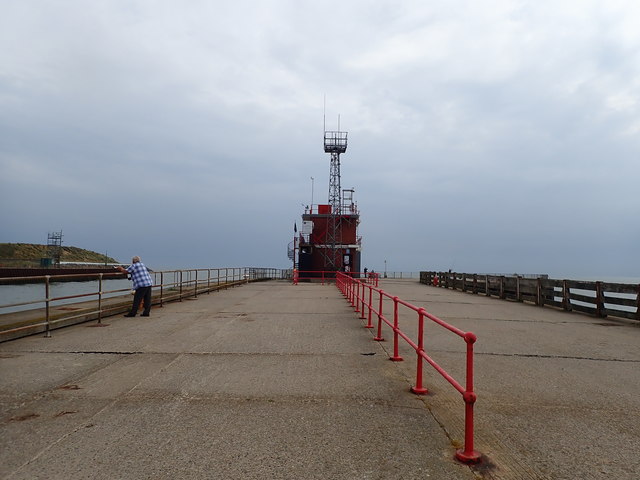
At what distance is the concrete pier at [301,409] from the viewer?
3395 millimetres

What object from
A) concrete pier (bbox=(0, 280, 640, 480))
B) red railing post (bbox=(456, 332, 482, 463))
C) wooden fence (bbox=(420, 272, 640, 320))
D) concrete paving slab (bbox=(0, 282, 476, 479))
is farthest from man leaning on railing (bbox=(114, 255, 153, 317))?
wooden fence (bbox=(420, 272, 640, 320))

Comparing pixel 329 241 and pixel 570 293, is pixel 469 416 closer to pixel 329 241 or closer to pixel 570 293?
pixel 570 293

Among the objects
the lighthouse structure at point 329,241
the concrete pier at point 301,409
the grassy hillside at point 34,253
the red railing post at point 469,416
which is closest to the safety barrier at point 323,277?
the lighthouse structure at point 329,241

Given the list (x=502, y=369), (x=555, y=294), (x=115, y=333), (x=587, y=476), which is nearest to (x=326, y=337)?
(x=502, y=369)

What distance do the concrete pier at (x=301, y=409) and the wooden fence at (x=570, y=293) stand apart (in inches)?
166

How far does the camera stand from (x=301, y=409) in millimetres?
4586

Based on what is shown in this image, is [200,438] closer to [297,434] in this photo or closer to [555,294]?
[297,434]

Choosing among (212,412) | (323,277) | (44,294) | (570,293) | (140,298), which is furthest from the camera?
(323,277)

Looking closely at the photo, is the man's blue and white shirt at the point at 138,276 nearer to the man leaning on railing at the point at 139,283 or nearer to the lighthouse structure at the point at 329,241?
the man leaning on railing at the point at 139,283

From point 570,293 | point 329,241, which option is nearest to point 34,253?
point 329,241

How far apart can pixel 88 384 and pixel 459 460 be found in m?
4.48

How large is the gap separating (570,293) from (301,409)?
1300cm

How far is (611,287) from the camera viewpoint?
41.4 ft

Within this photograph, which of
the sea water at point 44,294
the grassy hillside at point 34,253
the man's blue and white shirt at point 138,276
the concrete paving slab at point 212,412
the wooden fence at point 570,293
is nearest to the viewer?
the concrete paving slab at point 212,412
